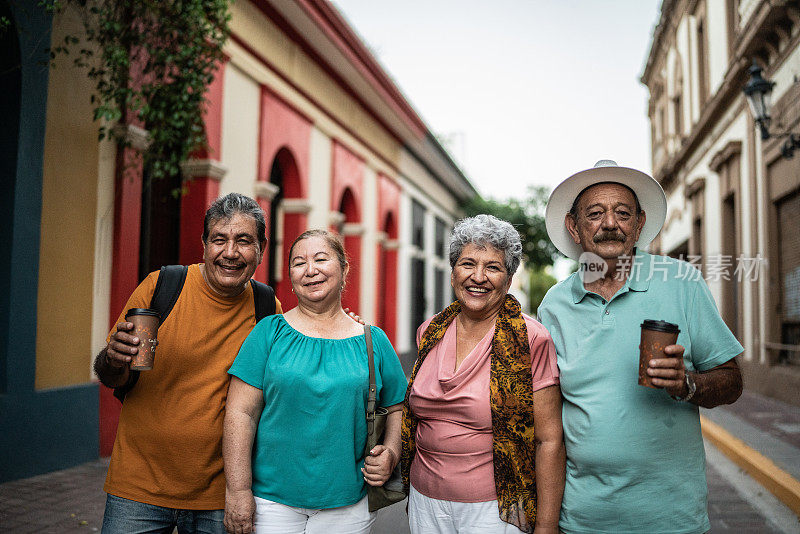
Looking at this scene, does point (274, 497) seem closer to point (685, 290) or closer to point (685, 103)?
point (685, 290)

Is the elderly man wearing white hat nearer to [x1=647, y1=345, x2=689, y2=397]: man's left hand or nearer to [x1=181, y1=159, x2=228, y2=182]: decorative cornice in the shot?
[x1=647, y1=345, x2=689, y2=397]: man's left hand

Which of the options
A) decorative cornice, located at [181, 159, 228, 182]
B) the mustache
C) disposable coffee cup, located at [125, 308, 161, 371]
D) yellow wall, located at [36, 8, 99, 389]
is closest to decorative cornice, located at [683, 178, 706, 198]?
decorative cornice, located at [181, 159, 228, 182]

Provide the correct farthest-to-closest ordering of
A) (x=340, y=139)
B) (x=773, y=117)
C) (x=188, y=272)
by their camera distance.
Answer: (x=340, y=139), (x=773, y=117), (x=188, y=272)

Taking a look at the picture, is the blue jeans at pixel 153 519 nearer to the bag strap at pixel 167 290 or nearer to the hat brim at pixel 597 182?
the bag strap at pixel 167 290

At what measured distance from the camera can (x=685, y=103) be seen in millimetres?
18219

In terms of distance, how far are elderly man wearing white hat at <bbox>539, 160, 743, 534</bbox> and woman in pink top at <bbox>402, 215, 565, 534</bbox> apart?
0.08 m

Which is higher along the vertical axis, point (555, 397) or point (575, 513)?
point (555, 397)

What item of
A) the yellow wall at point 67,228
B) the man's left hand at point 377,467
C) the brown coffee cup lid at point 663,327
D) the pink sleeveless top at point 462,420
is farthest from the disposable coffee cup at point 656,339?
the yellow wall at point 67,228

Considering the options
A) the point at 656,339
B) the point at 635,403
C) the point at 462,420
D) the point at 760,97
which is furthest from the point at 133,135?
the point at 760,97

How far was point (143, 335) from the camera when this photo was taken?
7.51ft

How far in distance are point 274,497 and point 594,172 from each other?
1673 mm

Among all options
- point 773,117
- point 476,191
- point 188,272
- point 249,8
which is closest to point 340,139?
point 249,8

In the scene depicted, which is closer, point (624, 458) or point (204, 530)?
point (624, 458)

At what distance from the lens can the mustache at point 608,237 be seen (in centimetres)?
248
